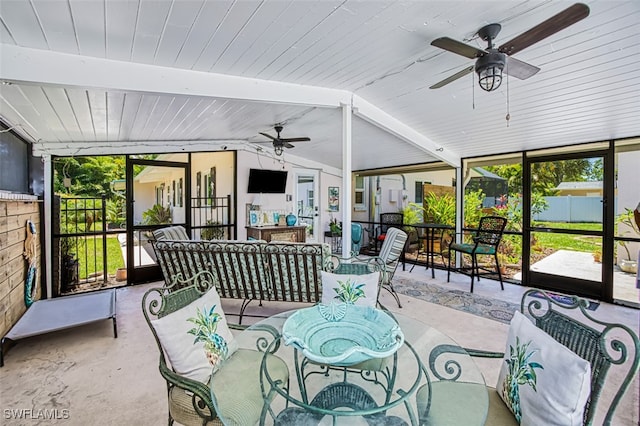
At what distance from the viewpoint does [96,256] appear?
4.76m

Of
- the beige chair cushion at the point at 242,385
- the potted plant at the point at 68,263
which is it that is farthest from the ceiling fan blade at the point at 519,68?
the potted plant at the point at 68,263

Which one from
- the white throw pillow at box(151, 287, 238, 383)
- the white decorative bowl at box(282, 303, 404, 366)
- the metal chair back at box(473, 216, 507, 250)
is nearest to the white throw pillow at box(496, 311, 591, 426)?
the white decorative bowl at box(282, 303, 404, 366)

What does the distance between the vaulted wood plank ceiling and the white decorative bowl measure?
1.87 meters

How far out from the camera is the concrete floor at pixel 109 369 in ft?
6.52

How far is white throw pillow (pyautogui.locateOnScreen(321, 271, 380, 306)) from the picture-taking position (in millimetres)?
2285

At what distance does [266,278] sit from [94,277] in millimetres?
3304

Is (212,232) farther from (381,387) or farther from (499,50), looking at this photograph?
(499,50)

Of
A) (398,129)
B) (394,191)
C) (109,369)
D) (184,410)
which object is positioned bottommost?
(109,369)

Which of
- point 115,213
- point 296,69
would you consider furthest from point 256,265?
point 115,213

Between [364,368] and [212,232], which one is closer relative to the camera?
[364,368]

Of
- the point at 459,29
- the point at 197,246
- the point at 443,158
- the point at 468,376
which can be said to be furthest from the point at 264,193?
the point at 468,376

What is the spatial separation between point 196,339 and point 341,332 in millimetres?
763

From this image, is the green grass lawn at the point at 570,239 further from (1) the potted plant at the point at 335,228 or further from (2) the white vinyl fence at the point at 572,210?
(1) the potted plant at the point at 335,228

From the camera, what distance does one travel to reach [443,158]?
17.4 feet
